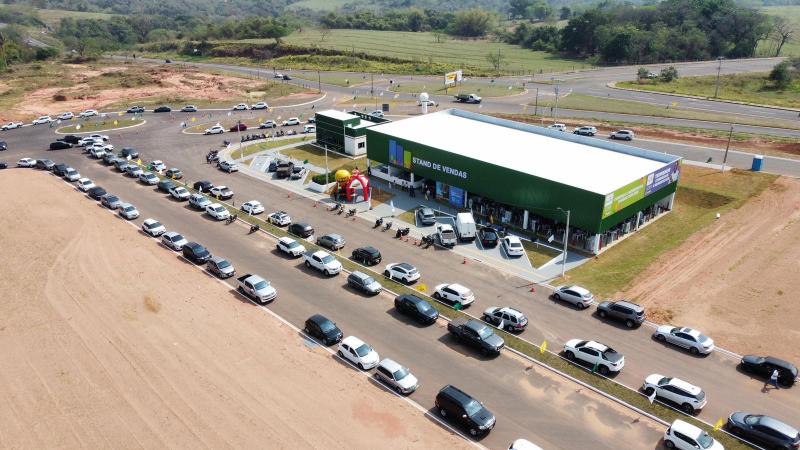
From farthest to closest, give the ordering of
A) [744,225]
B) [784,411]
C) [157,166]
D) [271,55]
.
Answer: [271,55] < [157,166] < [744,225] < [784,411]

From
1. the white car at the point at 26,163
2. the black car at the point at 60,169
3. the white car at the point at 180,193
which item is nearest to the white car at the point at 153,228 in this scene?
the white car at the point at 180,193

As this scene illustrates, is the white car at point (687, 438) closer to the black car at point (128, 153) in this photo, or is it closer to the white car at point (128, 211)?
the white car at point (128, 211)

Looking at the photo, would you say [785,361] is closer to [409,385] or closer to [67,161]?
[409,385]

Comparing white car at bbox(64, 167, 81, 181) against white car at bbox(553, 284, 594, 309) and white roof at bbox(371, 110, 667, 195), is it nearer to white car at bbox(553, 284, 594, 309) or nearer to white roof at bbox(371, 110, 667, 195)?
white roof at bbox(371, 110, 667, 195)

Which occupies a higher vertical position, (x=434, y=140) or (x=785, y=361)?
(x=434, y=140)

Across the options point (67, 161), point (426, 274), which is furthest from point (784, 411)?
point (67, 161)

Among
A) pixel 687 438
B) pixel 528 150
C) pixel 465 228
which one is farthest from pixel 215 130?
pixel 687 438
